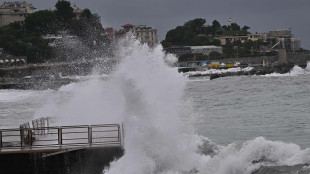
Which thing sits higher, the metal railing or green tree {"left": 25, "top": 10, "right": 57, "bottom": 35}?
green tree {"left": 25, "top": 10, "right": 57, "bottom": 35}

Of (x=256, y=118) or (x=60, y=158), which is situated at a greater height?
(x=60, y=158)

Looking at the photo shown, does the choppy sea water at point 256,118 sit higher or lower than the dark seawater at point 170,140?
lower

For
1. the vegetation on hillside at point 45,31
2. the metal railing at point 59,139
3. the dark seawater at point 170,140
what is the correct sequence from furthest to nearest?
the vegetation on hillside at point 45,31, the metal railing at point 59,139, the dark seawater at point 170,140

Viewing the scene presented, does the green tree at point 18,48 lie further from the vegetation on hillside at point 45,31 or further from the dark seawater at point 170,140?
the dark seawater at point 170,140

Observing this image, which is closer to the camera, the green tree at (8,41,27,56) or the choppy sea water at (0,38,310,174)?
the choppy sea water at (0,38,310,174)

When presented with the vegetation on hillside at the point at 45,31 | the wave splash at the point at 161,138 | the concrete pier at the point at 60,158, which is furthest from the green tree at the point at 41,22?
the concrete pier at the point at 60,158

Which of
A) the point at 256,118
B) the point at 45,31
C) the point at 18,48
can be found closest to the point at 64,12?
the point at 45,31

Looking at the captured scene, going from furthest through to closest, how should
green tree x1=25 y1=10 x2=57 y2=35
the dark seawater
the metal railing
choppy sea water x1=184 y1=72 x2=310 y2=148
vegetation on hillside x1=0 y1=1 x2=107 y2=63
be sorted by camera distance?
Result: green tree x1=25 y1=10 x2=57 y2=35, vegetation on hillside x1=0 y1=1 x2=107 y2=63, choppy sea water x1=184 y1=72 x2=310 y2=148, the metal railing, the dark seawater

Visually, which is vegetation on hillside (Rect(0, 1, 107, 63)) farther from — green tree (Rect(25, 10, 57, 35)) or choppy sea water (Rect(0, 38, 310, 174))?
choppy sea water (Rect(0, 38, 310, 174))

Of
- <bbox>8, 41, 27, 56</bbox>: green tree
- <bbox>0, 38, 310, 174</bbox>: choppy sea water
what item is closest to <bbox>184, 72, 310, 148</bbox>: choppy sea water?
<bbox>0, 38, 310, 174</bbox>: choppy sea water

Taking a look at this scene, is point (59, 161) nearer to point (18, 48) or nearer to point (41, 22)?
point (18, 48)

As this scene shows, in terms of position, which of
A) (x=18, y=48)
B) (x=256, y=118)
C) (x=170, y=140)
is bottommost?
(x=256, y=118)

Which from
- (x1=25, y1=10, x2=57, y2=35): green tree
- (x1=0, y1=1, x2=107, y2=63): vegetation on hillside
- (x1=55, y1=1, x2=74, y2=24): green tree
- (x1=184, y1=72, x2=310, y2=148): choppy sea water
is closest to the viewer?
(x1=184, y1=72, x2=310, y2=148): choppy sea water

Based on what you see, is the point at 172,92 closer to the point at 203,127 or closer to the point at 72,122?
the point at 72,122
